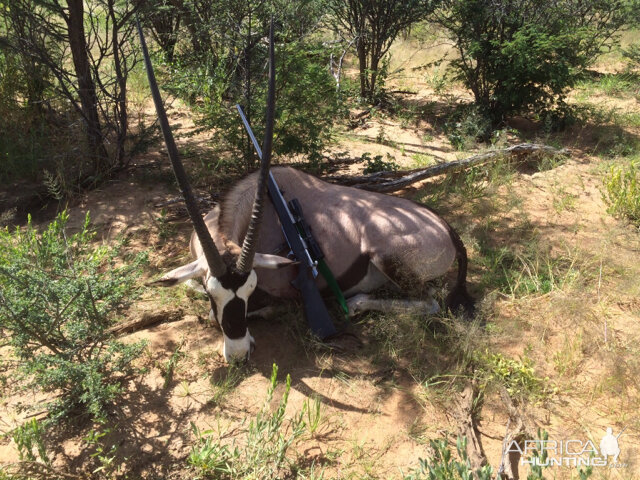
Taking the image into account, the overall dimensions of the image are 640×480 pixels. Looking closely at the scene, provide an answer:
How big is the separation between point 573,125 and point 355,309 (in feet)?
21.7

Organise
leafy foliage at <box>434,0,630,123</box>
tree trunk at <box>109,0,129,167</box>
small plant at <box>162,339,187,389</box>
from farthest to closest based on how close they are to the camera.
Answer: leafy foliage at <box>434,0,630,123</box>
tree trunk at <box>109,0,129,167</box>
small plant at <box>162,339,187,389</box>

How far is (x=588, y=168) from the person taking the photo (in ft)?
22.5

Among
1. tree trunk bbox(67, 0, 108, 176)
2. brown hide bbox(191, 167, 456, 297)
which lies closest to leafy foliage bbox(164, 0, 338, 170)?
tree trunk bbox(67, 0, 108, 176)

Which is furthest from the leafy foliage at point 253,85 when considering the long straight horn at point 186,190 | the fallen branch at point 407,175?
the long straight horn at point 186,190

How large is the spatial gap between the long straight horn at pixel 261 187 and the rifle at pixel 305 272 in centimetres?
66

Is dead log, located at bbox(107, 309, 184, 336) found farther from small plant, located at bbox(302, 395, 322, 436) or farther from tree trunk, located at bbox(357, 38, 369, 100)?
tree trunk, located at bbox(357, 38, 369, 100)

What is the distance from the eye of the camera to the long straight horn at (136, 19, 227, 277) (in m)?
2.60

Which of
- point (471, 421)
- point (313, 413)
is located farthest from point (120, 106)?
point (471, 421)

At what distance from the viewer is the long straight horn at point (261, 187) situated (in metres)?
2.88

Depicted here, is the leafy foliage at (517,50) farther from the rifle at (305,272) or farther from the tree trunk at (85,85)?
the tree trunk at (85,85)

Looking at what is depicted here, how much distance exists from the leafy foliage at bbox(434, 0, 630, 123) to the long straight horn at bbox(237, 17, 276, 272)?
6213 mm

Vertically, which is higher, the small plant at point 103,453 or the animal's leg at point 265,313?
the animal's leg at point 265,313

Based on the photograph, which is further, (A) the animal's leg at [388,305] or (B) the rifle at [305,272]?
(A) the animal's leg at [388,305]

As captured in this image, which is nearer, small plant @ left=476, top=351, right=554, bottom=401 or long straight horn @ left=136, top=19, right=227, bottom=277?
long straight horn @ left=136, top=19, right=227, bottom=277
